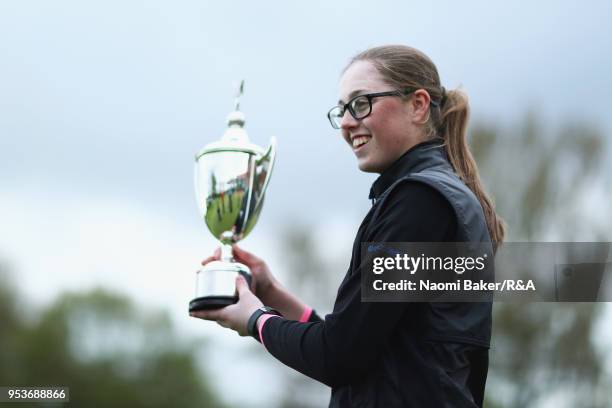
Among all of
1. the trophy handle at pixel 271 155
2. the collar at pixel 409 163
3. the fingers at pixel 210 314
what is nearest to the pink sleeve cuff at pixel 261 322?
the fingers at pixel 210 314

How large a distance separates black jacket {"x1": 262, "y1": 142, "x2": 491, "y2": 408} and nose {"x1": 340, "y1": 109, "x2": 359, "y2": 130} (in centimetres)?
30

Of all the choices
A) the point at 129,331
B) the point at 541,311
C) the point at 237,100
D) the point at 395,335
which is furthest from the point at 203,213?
the point at 129,331

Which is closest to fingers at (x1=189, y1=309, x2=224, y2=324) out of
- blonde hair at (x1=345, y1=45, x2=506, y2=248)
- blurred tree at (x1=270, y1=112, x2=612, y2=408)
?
blonde hair at (x1=345, y1=45, x2=506, y2=248)

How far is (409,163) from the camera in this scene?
230 centimetres

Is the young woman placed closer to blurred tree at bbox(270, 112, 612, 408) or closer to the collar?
the collar

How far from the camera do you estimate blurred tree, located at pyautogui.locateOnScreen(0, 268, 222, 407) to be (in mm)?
25719

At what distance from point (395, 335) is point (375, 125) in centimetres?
63

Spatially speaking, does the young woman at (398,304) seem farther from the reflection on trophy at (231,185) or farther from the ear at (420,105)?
Answer: the reflection on trophy at (231,185)

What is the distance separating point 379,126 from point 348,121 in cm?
10

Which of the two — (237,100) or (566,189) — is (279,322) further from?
(566,189)

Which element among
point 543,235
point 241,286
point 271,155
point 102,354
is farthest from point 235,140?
point 102,354

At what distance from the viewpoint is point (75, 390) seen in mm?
26375

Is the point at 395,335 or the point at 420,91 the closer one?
the point at 395,335

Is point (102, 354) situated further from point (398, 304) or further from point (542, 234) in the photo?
point (398, 304)
